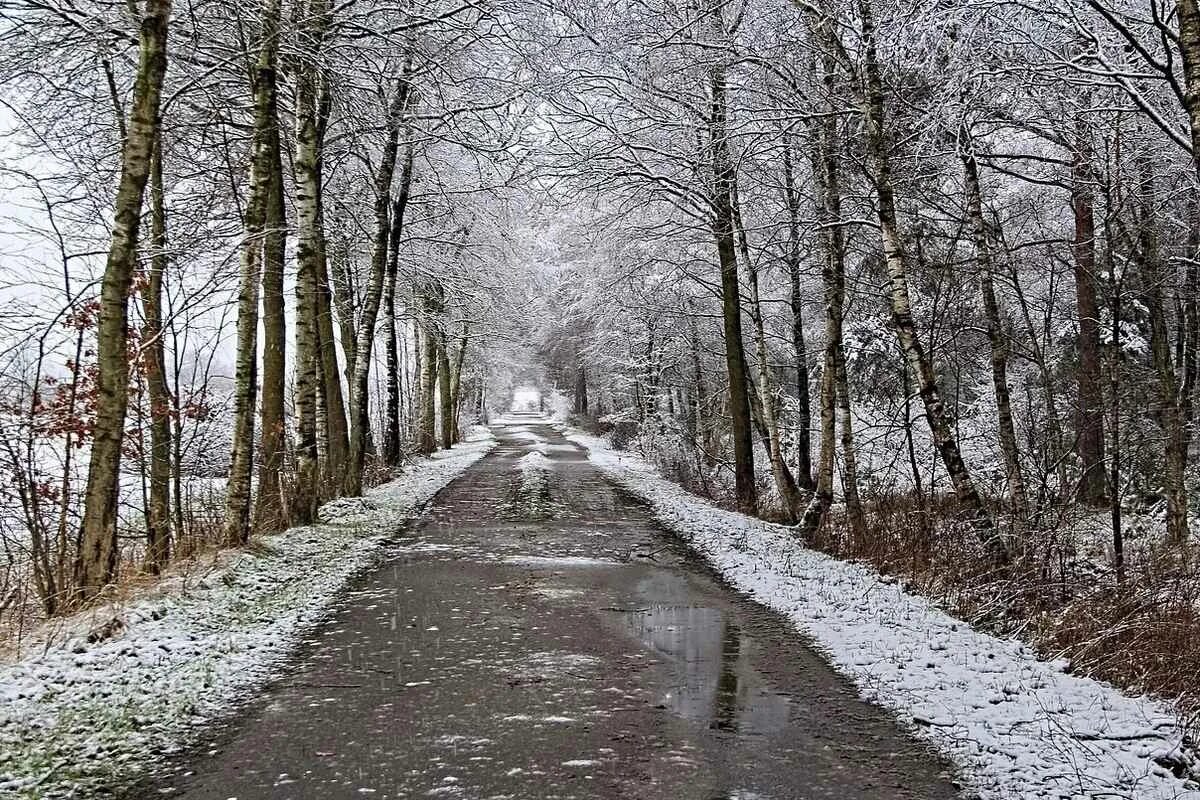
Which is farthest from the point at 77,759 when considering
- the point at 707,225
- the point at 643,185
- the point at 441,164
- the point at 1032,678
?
the point at 441,164

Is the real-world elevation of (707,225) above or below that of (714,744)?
above

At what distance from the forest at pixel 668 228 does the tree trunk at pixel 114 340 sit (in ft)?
0.09

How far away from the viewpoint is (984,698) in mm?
5238

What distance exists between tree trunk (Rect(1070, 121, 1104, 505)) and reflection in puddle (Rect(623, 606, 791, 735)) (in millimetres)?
4129

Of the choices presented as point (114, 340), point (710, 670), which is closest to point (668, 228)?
point (114, 340)

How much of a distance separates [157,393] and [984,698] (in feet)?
31.3

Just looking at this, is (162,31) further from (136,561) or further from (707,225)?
(707,225)

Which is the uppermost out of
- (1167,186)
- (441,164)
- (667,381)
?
(441,164)

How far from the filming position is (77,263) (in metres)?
9.04

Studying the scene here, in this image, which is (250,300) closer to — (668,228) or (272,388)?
(272,388)

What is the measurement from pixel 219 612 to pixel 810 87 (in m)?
9.69

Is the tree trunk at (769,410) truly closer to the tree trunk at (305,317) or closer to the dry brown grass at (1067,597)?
the dry brown grass at (1067,597)

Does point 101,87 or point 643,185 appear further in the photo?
point 643,185

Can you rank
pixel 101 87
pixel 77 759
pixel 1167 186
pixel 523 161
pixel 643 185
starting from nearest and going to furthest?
pixel 77 759 < pixel 101 87 < pixel 1167 186 < pixel 523 161 < pixel 643 185
